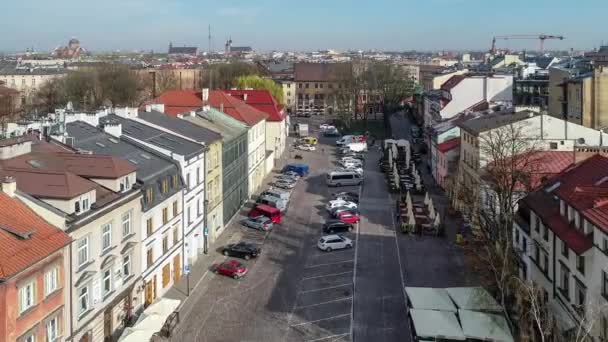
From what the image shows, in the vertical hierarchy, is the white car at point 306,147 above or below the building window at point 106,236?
above

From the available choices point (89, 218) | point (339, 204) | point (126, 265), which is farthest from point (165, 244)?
point (339, 204)

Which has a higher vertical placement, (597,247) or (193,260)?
(597,247)

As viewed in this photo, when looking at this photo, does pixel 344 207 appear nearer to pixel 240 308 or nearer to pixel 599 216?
pixel 240 308

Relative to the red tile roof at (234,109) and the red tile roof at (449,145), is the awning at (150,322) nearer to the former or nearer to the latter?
the red tile roof at (234,109)

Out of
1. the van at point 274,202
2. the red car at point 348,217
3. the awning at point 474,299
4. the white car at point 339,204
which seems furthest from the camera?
the van at point 274,202

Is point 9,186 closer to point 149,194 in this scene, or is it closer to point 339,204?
point 149,194

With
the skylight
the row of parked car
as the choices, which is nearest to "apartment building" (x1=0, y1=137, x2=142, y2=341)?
the row of parked car

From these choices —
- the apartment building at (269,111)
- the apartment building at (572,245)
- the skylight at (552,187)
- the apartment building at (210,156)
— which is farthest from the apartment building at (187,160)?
the apartment building at (269,111)

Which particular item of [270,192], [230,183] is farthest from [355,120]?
[230,183]
